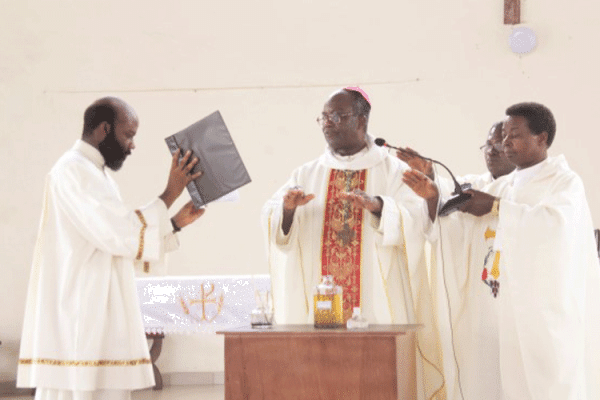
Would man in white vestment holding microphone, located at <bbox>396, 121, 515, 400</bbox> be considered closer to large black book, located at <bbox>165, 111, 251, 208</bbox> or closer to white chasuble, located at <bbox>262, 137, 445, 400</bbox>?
white chasuble, located at <bbox>262, 137, 445, 400</bbox>

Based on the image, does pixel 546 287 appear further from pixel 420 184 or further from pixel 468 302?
pixel 420 184

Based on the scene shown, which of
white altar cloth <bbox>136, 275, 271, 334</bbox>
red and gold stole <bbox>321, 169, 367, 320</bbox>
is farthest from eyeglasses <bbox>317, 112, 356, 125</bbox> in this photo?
white altar cloth <bbox>136, 275, 271, 334</bbox>

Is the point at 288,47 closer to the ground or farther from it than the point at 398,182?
farther from it

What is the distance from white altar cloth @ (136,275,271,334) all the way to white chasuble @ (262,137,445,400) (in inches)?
138

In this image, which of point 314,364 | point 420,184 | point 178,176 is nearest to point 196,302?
point 178,176

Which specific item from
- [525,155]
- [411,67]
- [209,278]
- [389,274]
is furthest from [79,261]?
[411,67]

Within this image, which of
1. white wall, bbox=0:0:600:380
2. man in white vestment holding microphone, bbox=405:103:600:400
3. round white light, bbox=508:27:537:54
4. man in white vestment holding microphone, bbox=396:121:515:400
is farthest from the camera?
white wall, bbox=0:0:600:380

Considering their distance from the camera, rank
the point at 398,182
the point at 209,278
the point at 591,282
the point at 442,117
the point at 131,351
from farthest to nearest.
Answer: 1. the point at 442,117
2. the point at 209,278
3. the point at 398,182
4. the point at 591,282
5. the point at 131,351

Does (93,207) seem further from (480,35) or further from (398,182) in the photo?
(480,35)

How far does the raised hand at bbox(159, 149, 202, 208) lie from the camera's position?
4867mm

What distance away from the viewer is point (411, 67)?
32.4 ft

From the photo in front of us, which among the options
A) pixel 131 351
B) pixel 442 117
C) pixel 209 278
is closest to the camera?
pixel 131 351

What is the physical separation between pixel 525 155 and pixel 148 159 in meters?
5.71

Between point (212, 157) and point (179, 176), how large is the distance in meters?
0.21
